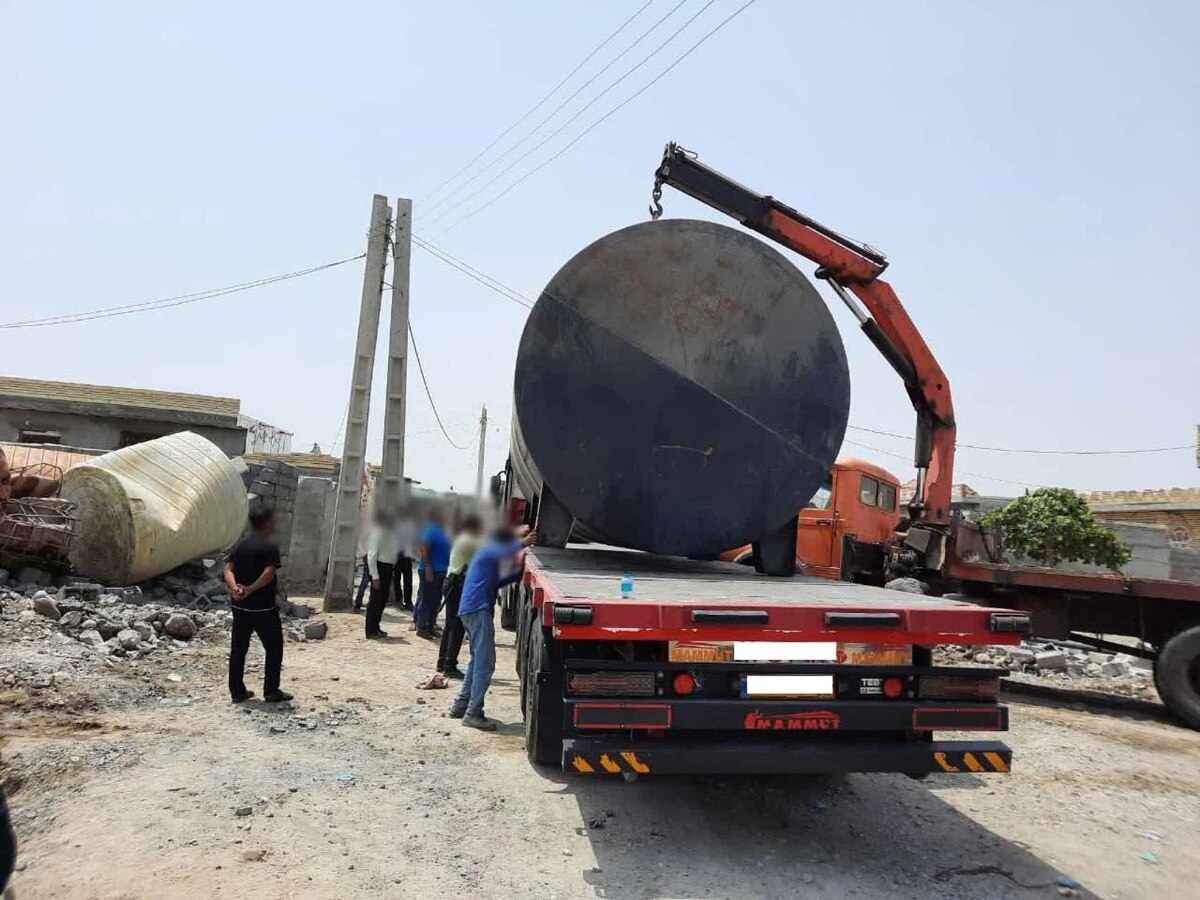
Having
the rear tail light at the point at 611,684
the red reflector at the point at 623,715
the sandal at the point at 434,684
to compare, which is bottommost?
the sandal at the point at 434,684

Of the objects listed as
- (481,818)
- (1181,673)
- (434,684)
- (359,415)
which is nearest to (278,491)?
(359,415)

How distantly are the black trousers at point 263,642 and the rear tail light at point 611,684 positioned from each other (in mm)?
3512

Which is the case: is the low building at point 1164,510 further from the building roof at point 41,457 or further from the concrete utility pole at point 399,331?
the building roof at point 41,457

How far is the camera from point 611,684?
3854 mm

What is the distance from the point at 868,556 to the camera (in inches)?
420

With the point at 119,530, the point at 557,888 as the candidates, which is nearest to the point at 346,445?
the point at 119,530

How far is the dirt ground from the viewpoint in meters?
3.69

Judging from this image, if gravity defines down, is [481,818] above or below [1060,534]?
below

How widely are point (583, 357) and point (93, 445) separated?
62.8 feet

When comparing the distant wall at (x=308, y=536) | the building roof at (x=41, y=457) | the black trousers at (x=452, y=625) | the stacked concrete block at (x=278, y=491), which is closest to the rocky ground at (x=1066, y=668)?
the black trousers at (x=452, y=625)

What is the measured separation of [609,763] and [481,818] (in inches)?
40.1

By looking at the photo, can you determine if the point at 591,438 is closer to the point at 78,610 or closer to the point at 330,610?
the point at 78,610

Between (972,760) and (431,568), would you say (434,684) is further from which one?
(972,760)

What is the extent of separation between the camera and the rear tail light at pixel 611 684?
12.6 ft
